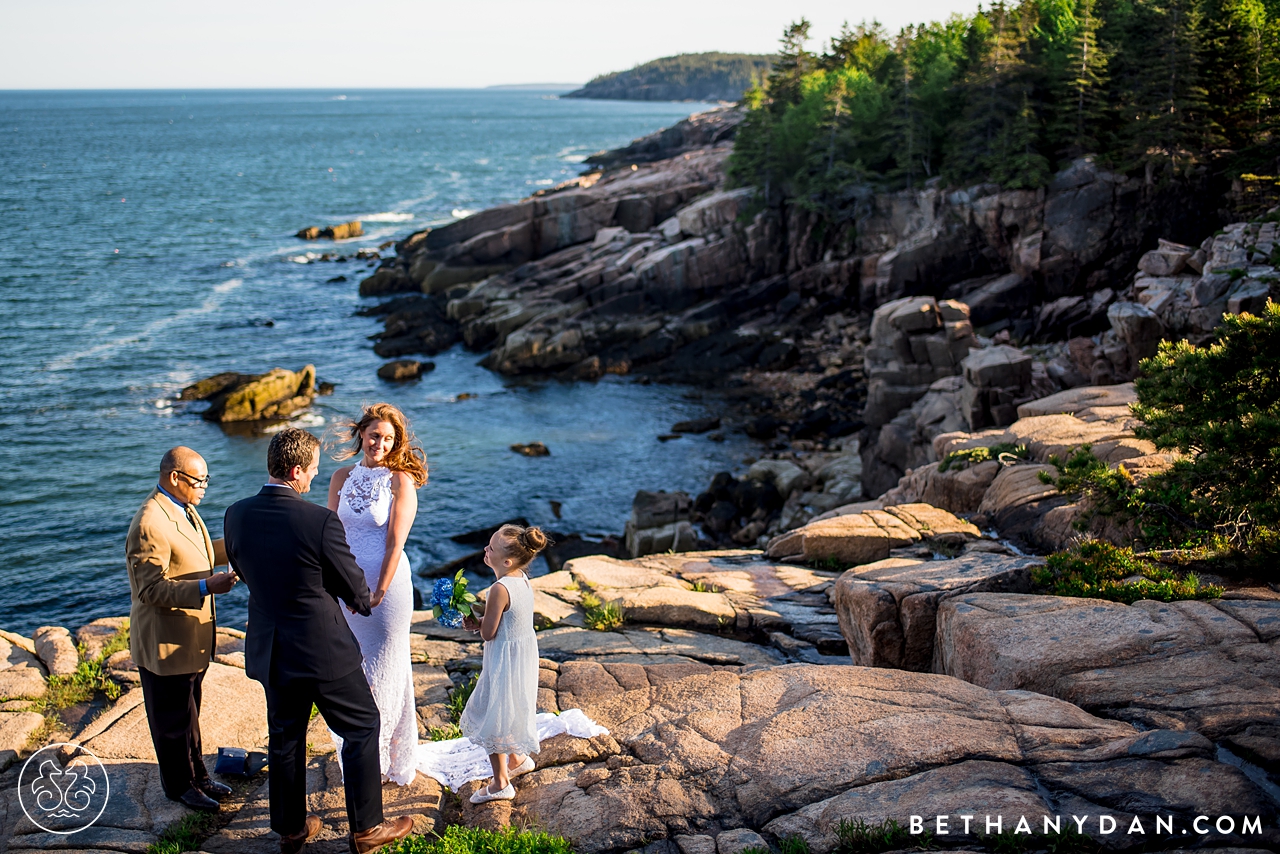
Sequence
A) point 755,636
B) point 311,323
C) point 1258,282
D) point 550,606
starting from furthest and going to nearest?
point 311,323, point 1258,282, point 550,606, point 755,636

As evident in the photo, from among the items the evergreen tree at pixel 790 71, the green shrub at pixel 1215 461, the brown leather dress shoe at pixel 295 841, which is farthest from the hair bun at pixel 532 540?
the evergreen tree at pixel 790 71

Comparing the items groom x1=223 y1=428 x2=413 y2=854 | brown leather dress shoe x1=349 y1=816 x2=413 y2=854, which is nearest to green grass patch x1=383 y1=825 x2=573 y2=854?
brown leather dress shoe x1=349 y1=816 x2=413 y2=854

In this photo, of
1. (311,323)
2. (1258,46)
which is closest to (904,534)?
(1258,46)

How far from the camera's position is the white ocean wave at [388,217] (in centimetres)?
7850

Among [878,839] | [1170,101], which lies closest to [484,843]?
[878,839]

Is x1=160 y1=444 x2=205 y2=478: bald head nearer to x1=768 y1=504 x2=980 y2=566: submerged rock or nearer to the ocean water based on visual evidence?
x1=768 y1=504 x2=980 y2=566: submerged rock

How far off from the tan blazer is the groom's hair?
1.37 m

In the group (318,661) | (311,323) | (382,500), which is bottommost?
(311,323)

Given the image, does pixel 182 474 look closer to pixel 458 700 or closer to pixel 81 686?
pixel 458 700

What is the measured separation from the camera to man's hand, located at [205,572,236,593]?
6246 millimetres

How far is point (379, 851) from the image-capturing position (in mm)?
5879

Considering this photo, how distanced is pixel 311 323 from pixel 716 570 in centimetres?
3996

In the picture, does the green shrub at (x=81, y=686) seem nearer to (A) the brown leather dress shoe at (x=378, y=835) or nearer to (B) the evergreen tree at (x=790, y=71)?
(A) the brown leather dress shoe at (x=378, y=835)

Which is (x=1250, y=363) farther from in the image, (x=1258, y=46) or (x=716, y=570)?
(x=1258, y=46)
